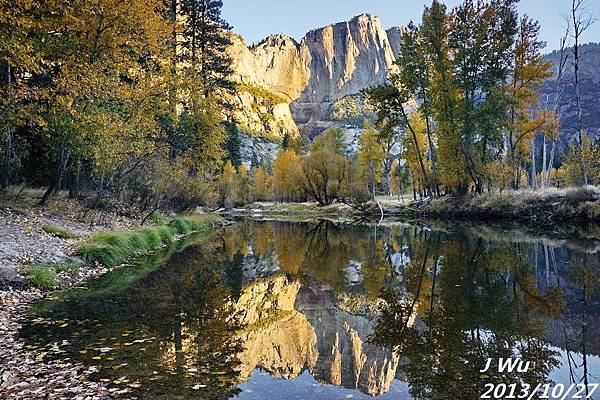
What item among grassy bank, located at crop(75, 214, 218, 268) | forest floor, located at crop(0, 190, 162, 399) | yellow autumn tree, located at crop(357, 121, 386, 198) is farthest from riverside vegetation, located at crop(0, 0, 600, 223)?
yellow autumn tree, located at crop(357, 121, 386, 198)

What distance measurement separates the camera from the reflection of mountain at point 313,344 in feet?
18.2

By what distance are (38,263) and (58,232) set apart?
3624 millimetres

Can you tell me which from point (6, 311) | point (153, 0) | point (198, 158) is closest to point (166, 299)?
point (6, 311)

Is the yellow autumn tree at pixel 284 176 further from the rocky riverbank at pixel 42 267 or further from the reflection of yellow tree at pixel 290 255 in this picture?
the rocky riverbank at pixel 42 267

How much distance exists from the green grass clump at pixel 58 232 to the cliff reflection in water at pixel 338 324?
9.13 ft

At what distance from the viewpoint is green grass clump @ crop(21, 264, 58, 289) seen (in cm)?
978

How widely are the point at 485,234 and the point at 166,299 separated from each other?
57.5ft

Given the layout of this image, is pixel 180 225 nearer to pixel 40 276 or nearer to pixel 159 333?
pixel 40 276

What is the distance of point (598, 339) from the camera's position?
20.6 feet

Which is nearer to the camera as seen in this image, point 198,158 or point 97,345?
point 97,345

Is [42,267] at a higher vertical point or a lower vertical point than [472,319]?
higher

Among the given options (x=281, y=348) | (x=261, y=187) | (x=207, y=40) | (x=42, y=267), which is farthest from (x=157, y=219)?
(x=261, y=187)

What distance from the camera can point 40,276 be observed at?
1000cm

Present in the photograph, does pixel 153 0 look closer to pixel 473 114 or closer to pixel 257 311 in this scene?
pixel 257 311
